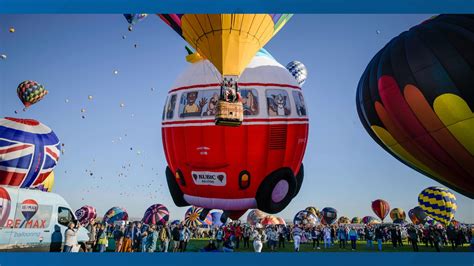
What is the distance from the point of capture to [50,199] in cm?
757

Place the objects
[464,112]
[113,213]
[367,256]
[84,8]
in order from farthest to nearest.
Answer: [113,213] < [464,112] < [84,8] < [367,256]

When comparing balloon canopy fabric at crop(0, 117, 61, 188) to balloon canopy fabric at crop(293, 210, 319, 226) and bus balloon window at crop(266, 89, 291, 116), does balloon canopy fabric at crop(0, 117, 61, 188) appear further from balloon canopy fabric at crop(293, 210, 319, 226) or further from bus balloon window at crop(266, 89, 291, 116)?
balloon canopy fabric at crop(293, 210, 319, 226)

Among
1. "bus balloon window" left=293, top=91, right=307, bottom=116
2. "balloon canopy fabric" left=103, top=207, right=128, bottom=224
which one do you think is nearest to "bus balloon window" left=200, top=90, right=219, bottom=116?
"bus balloon window" left=293, top=91, right=307, bottom=116

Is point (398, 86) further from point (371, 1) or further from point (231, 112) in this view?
point (231, 112)

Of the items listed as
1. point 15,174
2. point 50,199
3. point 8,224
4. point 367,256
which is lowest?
point 367,256

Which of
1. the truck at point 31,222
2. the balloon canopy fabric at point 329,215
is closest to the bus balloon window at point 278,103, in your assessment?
the truck at point 31,222

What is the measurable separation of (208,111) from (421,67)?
4.55 meters

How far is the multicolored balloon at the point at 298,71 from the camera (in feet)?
47.3

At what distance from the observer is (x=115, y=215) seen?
23359 mm

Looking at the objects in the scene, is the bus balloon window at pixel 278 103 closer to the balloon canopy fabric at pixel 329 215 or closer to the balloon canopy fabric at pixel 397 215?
the balloon canopy fabric at pixel 329 215

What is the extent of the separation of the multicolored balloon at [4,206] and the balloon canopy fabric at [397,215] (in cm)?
2944

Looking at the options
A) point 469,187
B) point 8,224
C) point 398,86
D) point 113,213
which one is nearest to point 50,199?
point 8,224

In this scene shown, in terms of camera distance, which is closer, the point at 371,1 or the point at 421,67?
the point at 371,1

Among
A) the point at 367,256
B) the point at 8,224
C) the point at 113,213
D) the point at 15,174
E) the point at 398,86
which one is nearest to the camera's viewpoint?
the point at 367,256
